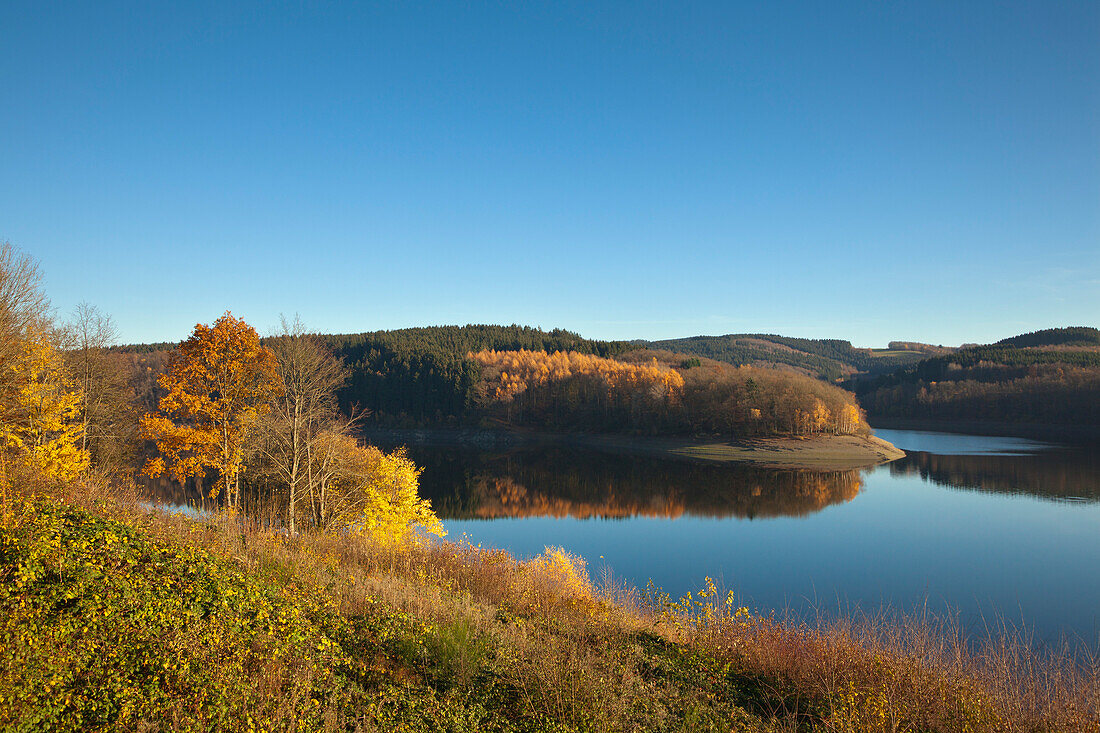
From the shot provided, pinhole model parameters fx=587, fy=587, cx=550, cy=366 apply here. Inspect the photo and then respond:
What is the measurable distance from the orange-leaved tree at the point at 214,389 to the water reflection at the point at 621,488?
775 inches

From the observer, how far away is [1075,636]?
58.1ft

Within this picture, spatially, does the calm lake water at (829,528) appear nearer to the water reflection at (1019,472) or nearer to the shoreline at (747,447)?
the water reflection at (1019,472)

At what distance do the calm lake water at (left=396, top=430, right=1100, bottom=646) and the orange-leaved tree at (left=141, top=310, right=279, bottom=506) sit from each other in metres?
8.76

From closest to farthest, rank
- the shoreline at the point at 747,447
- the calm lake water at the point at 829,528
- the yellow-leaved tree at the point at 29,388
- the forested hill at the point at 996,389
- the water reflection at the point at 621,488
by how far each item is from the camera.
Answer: the yellow-leaved tree at the point at 29,388
the calm lake water at the point at 829,528
the water reflection at the point at 621,488
the shoreline at the point at 747,447
the forested hill at the point at 996,389

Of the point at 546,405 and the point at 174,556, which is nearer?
the point at 174,556

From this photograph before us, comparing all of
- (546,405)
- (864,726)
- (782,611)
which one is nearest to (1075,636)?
(782,611)

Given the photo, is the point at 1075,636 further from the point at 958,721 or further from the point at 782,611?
the point at 958,721

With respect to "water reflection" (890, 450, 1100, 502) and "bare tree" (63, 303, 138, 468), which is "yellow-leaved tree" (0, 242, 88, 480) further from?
"water reflection" (890, 450, 1100, 502)

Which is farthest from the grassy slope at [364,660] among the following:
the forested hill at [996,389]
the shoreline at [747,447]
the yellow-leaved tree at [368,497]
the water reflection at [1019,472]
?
the forested hill at [996,389]

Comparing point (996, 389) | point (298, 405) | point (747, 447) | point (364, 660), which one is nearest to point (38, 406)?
point (298, 405)

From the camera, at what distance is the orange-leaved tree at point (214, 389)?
1959 cm

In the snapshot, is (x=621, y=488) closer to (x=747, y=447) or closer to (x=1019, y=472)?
(x=747, y=447)

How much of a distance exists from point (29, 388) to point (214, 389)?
5278mm

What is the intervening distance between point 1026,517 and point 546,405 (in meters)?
71.2
